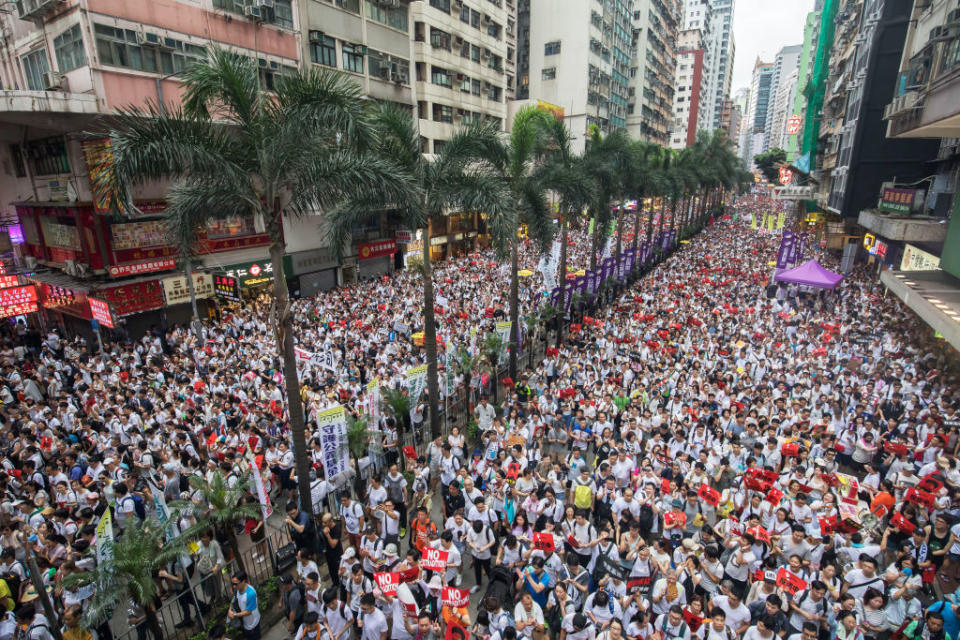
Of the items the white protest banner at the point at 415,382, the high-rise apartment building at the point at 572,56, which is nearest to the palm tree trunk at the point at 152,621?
the white protest banner at the point at 415,382

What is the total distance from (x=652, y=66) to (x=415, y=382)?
80020 millimetres

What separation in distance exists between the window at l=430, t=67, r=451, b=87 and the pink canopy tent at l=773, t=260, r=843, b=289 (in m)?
25.2

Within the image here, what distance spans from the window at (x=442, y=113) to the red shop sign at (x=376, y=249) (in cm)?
961

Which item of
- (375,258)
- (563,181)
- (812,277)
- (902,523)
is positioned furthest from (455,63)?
(902,523)

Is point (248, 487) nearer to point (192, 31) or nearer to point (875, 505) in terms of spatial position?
point (875, 505)

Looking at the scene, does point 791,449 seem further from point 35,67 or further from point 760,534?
point 35,67

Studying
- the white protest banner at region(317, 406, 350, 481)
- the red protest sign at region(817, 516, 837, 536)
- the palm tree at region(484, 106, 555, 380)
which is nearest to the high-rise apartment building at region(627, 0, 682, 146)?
the palm tree at region(484, 106, 555, 380)

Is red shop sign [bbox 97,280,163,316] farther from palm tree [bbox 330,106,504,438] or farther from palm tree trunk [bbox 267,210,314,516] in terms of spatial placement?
palm tree trunk [bbox 267,210,314,516]

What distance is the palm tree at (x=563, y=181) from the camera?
16328 mm

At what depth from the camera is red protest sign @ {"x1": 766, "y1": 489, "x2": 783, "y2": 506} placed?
7375 millimetres

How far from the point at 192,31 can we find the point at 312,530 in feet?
68.3

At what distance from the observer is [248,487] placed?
330 inches

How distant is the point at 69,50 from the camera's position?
1791 cm

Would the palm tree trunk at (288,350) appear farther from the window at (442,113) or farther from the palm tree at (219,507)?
the window at (442,113)
